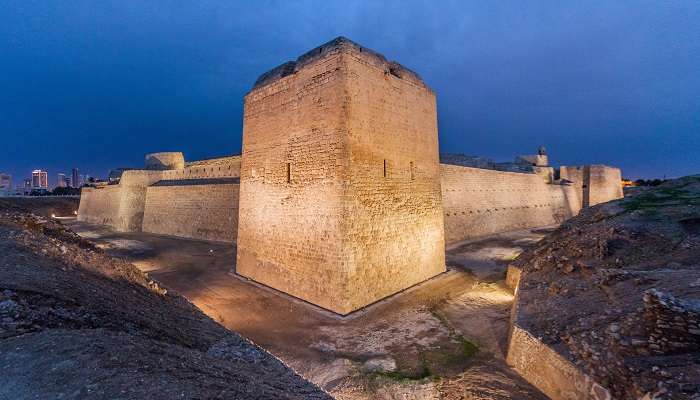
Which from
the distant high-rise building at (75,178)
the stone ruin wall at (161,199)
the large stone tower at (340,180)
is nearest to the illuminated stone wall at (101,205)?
the stone ruin wall at (161,199)

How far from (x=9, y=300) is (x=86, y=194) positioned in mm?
34897

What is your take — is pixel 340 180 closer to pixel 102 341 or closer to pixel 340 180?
pixel 340 180

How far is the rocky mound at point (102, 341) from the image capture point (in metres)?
1.81

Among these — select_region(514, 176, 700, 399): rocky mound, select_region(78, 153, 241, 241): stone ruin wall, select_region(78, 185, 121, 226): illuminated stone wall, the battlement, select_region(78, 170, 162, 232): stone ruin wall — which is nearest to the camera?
select_region(514, 176, 700, 399): rocky mound

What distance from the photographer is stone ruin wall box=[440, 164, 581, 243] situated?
16469 millimetres

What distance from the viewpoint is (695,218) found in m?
7.33

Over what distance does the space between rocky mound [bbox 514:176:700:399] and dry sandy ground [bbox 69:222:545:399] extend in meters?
0.97

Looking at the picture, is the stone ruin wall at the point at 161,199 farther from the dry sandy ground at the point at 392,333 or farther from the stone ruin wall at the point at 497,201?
the stone ruin wall at the point at 497,201

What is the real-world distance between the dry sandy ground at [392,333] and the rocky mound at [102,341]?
174 cm

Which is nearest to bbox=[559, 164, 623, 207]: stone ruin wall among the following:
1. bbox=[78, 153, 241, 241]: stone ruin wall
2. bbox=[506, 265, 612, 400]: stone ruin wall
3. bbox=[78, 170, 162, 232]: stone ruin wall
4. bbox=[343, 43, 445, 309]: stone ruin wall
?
bbox=[343, 43, 445, 309]: stone ruin wall

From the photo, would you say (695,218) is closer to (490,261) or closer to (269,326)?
(490,261)

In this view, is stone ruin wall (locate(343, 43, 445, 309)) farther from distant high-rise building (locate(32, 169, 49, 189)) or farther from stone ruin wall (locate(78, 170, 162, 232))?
distant high-rise building (locate(32, 169, 49, 189))

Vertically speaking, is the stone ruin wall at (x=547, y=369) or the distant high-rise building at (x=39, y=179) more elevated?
the distant high-rise building at (x=39, y=179)

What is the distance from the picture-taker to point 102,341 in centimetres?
227
